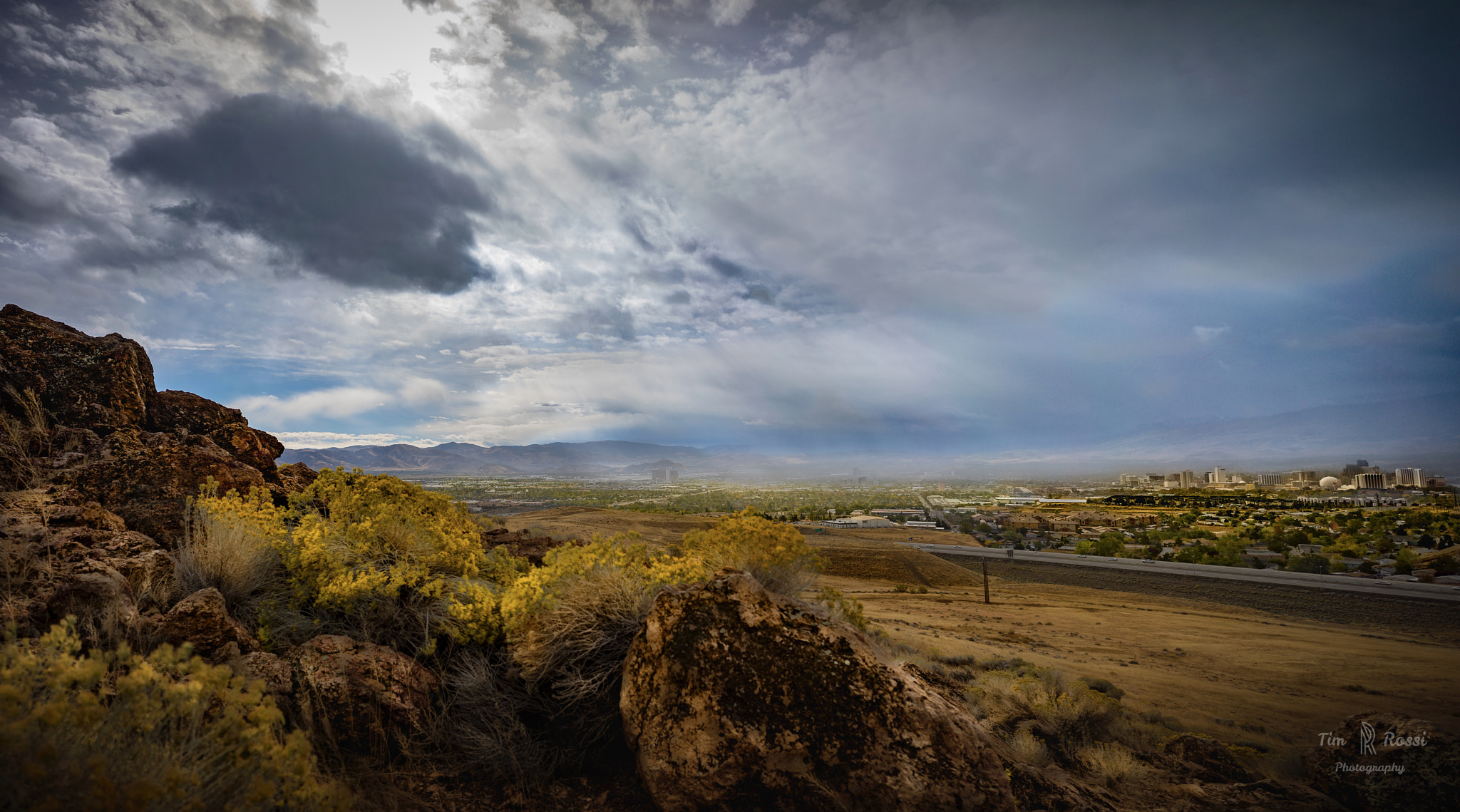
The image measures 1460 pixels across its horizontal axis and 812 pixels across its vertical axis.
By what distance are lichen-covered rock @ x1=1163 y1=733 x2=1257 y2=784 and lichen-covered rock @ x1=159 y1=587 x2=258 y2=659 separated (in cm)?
992

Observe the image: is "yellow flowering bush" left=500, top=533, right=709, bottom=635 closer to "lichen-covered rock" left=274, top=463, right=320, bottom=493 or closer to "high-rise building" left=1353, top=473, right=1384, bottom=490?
"lichen-covered rock" left=274, top=463, right=320, bottom=493

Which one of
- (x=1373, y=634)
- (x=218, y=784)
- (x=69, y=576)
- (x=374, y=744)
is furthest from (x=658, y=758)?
(x=1373, y=634)

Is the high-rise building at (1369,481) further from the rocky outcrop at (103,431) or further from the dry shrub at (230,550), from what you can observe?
the rocky outcrop at (103,431)

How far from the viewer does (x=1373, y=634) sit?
17.3 metres

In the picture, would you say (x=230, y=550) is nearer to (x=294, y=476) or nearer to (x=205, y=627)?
(x=205, y=627)

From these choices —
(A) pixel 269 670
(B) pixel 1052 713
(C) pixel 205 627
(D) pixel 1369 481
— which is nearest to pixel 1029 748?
(B) pixel 1052 713

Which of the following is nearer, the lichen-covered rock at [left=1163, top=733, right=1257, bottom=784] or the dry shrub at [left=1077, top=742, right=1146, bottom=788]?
the dry shrub at [left=1077, top=742, right=1146, bottom=788]

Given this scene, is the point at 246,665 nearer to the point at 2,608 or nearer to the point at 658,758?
the point at 2,608

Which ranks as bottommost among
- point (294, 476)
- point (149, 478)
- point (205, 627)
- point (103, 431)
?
point (205, 627)

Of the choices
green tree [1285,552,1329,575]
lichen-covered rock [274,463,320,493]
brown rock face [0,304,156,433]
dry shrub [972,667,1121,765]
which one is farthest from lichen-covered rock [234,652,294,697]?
green tree [1285,552,1329,575]

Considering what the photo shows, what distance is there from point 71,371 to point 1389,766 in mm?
15805

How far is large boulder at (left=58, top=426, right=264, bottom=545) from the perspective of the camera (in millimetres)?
6098

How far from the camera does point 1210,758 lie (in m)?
6.57

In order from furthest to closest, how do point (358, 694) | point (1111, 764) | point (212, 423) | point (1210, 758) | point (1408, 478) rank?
1. point (1408, 478)
2. point (212, 423)
3. point (1210, 758)
4. point (1111, 764)
5. point (358, 694)
